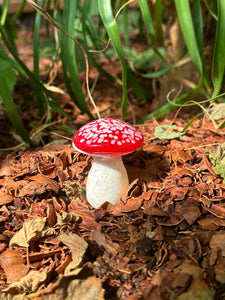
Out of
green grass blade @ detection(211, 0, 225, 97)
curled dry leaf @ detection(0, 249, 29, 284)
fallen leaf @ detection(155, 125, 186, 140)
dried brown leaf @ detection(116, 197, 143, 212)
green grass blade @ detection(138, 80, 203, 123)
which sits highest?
green grass blade @ detection(211, 0, 225, 97)

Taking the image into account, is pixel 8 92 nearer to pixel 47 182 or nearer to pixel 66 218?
pixel 47 182

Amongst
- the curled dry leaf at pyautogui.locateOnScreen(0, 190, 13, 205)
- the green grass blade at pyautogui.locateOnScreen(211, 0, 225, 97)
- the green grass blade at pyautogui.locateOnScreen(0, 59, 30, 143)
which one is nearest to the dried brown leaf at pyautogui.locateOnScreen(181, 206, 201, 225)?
the green grass blade at pyautogui.locateOnScreen(211, 0, 225, 97)

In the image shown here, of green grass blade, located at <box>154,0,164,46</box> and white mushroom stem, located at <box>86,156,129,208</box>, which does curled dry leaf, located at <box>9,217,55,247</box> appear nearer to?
white mushroom stem, located at <box>86,156,129,208</box>

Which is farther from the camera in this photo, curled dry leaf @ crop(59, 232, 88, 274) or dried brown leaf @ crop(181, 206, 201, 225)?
dried brown leaf @ crop(181, 206, 201, 225)

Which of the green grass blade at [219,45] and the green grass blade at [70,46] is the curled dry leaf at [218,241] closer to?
the green grass blade at [219,45]

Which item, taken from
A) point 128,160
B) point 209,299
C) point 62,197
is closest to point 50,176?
point 62,197

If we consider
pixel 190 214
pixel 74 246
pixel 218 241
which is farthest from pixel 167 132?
pixel 74 246

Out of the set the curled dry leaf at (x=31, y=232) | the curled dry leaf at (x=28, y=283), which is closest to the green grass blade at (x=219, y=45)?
the curled dry leaf at (x=31, y=232)
